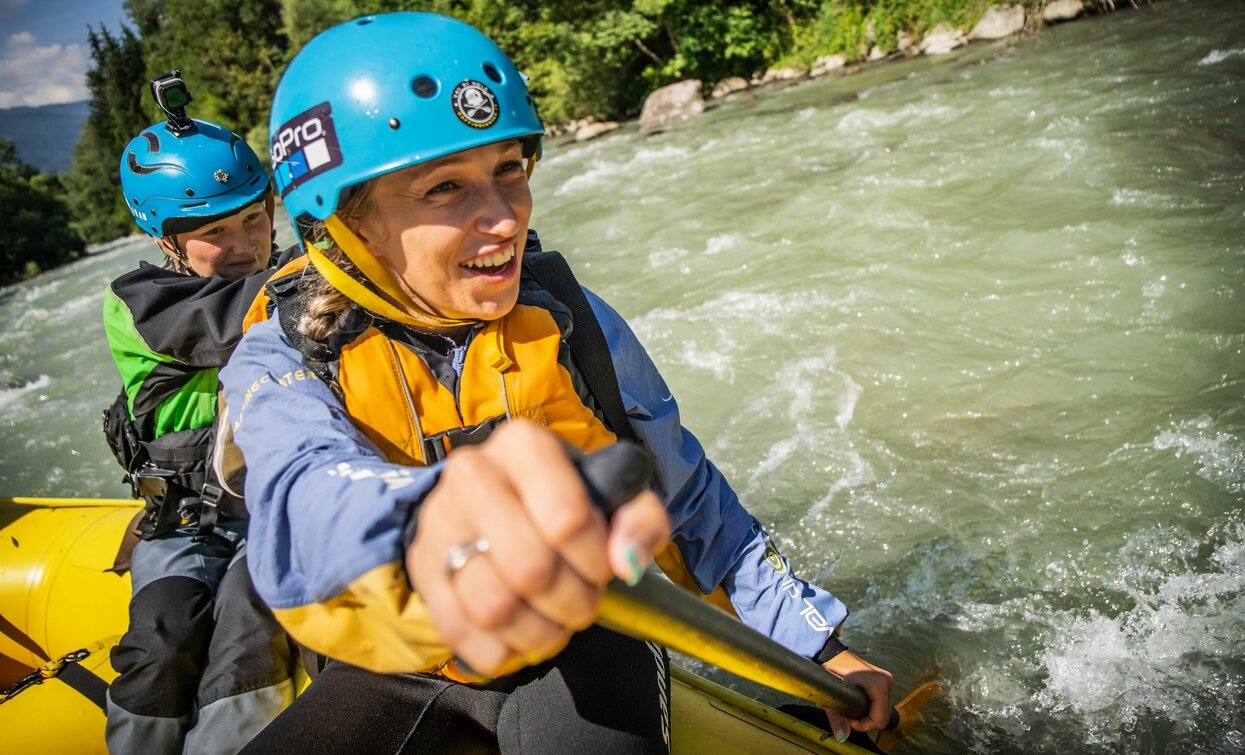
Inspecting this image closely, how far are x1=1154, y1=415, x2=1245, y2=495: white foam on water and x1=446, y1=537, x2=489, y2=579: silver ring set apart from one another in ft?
11.8

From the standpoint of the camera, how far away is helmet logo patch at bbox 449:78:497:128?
1.45 m

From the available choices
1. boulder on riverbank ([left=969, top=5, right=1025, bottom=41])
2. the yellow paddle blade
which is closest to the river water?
the yellow paddle blade

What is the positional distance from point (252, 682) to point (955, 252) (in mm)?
5767

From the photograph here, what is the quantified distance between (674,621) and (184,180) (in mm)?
2871

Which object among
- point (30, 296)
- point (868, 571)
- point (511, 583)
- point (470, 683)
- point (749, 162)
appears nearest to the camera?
point (511, 583)

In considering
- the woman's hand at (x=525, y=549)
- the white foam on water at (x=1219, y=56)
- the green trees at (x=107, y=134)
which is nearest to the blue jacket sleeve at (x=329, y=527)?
the woman's hand at (x=525, y=549)

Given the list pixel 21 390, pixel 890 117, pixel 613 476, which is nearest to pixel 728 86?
pixel 890 117

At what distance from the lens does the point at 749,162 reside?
35.4 ft

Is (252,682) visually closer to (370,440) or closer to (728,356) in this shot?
(370,440)

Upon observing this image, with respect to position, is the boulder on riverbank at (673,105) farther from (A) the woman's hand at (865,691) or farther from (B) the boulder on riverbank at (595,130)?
(A) the woman's hand at (865,691)

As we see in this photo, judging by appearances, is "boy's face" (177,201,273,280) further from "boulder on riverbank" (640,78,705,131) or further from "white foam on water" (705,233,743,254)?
"boulder on riverbank" (640,78,705,131)

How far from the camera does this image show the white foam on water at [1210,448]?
3119 mm

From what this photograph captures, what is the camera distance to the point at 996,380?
169 inches

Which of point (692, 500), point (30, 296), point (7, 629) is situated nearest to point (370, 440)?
point (692, 500)
